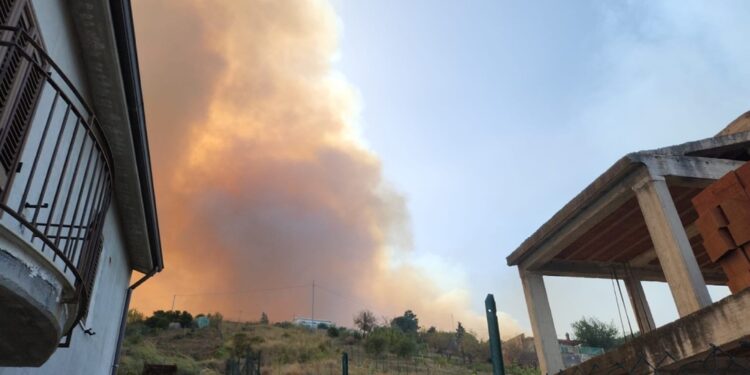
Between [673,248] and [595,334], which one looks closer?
[673,248]

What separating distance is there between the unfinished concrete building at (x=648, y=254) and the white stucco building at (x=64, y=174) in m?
5.77

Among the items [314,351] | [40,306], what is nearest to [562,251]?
[40,306]

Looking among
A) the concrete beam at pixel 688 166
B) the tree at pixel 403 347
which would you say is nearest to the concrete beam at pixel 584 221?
the concrete beam at pixel 688 166

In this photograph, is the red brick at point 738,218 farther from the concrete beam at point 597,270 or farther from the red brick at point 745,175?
the concrete beam at point 597,270

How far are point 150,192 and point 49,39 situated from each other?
13.0 feet

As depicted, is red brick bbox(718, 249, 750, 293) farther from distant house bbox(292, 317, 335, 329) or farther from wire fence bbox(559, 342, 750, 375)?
distant house bbox(292, 317, 335, 329)

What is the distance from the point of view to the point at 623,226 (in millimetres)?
8227

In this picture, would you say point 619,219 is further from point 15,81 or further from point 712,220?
point 15,81

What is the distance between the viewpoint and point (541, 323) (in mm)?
8352

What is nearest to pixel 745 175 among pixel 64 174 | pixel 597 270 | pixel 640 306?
pixel 597 270

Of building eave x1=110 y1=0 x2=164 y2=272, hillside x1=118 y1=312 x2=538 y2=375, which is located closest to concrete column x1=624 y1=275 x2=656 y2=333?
building eave x1=110 y1=0 x2=164 y2=272

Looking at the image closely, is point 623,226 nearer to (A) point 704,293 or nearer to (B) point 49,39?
(A) point 704,293

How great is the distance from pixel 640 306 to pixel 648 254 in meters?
1.03

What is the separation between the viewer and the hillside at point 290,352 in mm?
28953
